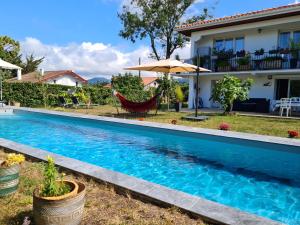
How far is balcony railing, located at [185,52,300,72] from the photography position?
14.6 m

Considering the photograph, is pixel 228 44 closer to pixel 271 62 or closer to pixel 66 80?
pixel 271 62

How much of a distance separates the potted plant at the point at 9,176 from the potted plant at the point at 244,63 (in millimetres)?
14912

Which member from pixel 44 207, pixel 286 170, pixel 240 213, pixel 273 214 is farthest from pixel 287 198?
pixel 44 207

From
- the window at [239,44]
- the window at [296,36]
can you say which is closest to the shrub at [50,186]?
the window at [296,36]

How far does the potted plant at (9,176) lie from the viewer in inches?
124

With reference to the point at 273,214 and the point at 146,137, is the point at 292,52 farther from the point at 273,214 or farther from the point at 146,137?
the point at 273,214

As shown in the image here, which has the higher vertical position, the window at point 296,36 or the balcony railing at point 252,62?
the window at point 296,36

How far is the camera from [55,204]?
7.83 feet

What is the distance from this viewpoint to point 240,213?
2828 millimetres

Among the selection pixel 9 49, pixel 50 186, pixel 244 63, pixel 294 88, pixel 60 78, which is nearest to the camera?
pixel 50 186

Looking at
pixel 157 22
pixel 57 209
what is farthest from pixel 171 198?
pixel 157 22

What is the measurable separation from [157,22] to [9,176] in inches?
984

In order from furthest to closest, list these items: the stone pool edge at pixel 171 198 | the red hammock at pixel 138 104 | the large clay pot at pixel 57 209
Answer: the red hammock at pixel 138 104
the stone pool edge at pixel 171 198
the large clay pot at pixel 57 209

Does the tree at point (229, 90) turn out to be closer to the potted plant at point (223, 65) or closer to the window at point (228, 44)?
the potted plant at point (223, 65)
